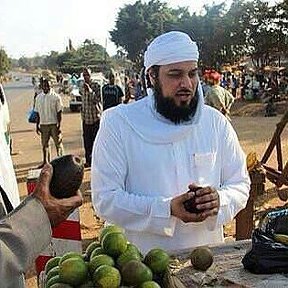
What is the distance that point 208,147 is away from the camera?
118 inches

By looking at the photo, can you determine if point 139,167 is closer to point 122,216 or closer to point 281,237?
point 122,216

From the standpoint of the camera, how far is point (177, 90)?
2.95 meters

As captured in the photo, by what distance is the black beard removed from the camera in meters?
2.96

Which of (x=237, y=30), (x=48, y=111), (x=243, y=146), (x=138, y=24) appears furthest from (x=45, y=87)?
(x=138, y=24)

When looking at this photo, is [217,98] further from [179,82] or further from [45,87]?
[179,82]

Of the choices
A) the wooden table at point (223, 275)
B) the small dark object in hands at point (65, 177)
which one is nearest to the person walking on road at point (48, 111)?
the wooden table at point (223, 275)

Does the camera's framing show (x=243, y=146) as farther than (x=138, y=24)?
No

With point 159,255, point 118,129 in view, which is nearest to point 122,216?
point 118,129

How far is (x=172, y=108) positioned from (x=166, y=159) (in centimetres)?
27

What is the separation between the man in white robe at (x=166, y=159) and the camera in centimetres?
284

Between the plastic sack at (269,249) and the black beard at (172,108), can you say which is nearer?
the plastic sack at (269,249)

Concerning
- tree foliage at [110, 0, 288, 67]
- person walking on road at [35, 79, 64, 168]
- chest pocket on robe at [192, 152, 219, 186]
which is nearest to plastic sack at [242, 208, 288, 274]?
chest pocket on robe at [192, 152, 219, 186]

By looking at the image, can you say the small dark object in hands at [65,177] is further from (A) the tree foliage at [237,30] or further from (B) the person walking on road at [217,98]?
(A) the tree foliage at [237,30]

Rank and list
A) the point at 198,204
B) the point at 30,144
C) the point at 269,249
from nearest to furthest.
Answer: the point at 269,249 → the point at 198,204 → the point at 30,144
